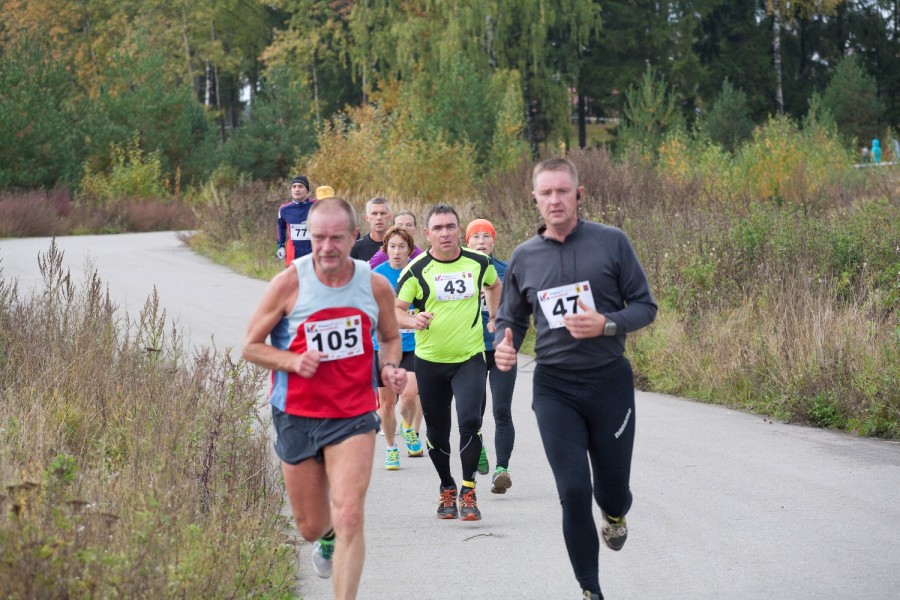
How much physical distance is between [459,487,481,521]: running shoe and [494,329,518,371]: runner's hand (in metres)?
2.33

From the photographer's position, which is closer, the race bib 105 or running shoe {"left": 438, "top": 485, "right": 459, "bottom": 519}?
the race bib 105

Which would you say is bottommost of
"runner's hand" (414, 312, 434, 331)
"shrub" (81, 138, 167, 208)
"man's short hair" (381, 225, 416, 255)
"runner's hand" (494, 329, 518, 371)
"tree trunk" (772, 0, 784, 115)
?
"runner's hand" (414, 312, 434, 331)

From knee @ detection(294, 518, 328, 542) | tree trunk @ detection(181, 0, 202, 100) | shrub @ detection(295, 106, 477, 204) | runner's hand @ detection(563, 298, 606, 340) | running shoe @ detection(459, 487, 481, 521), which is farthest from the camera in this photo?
tree trunk @ detection(181, 0, 202, 100)

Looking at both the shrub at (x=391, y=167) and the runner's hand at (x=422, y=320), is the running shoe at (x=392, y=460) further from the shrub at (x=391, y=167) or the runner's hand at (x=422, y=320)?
the shrub at (x=391, y=167)

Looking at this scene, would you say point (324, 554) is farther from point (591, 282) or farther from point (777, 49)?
point (777, 49)

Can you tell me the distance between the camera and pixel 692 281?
14.9 m

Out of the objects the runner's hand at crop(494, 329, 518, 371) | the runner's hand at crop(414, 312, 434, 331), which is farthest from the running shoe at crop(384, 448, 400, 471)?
the runner's hand at crop(494, 329, 518, 371)

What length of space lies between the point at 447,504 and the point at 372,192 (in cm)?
2009

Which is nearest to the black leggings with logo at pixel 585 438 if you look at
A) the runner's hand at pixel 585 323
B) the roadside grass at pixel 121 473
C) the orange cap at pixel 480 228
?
the runner's hand at pixel 585 323

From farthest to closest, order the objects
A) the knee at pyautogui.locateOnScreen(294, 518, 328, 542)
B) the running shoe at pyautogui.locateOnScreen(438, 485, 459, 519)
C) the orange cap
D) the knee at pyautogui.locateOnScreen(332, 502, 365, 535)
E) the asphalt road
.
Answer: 1. the orange cap
2. the running shoe at pyautogui.locateOnScreen(438, 485, 459, 519)
3. the asphalt road
4. the knee at pyautogui.locateOnScreen(294, 518, 328, 542)
5. the knee at pyautogui.locateOnScreen(332, 502, 365, 535)

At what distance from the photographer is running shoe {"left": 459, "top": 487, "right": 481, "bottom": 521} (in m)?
8.16

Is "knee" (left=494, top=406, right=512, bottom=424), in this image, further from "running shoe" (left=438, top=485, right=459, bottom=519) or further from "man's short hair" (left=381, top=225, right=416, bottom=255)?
"man's short hair" (left=381, top=225, right=416, bottom=255)

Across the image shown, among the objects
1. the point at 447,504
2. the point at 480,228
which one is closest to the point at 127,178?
the point at 480,228

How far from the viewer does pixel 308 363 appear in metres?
5.50
